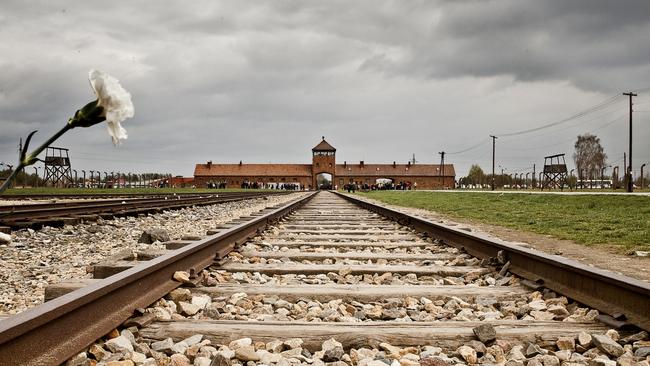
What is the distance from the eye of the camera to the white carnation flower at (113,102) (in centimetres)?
100

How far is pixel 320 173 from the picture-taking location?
108438 millimetres

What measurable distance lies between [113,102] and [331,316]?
1.88 meters

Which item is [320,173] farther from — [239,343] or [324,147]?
[239,343]

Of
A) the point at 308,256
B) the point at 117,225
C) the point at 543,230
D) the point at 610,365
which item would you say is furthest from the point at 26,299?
the point at 543,230

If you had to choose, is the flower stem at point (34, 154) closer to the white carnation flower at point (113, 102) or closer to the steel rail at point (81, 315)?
the white carnation flower at point (113, 102)

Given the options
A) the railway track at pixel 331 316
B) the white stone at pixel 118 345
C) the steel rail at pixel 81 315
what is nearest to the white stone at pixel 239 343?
the railway track at pixel 331 316

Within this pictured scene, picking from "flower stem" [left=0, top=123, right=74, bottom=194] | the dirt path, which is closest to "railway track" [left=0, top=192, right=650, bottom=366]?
"flower stem" [left=0, top=123, right=74, bottom=194]

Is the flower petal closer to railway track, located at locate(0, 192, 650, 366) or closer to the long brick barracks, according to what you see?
railway track, located at locate(0, 192, 650, 366)

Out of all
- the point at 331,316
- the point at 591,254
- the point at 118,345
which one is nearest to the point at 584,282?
the point at 331,316

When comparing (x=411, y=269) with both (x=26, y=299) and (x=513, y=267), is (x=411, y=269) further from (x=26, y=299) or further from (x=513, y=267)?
(x=26, y=299)

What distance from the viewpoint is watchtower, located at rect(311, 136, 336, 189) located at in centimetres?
10712

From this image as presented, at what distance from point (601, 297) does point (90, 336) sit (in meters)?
2.43

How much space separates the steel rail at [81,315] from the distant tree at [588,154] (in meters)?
90.6

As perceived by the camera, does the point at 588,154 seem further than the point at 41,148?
Yes
